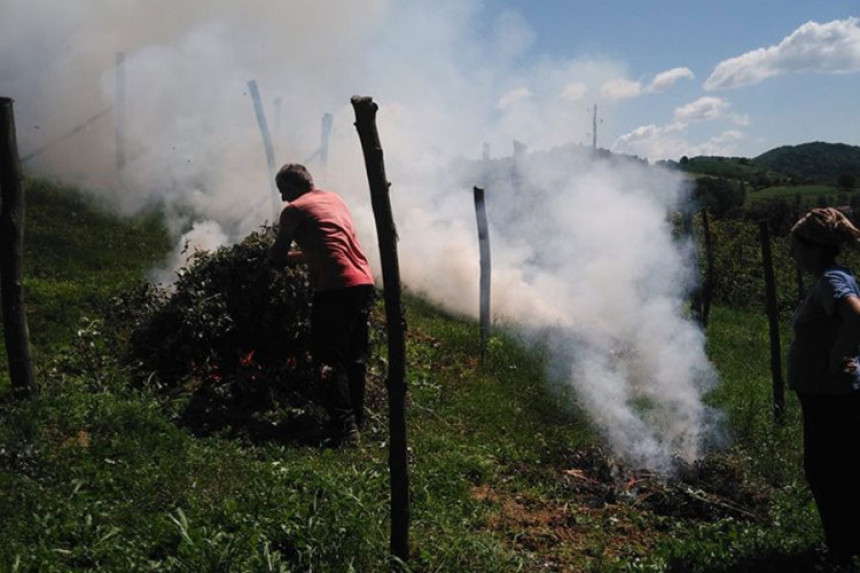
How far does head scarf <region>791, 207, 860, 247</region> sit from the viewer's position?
3.98 m

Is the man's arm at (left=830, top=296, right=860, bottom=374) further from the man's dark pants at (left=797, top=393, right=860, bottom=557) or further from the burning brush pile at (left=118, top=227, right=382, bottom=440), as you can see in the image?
the burning brush pile at (left=118, top=227, right=382, bottom=440)

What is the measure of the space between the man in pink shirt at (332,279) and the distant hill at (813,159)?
11648 centimetres

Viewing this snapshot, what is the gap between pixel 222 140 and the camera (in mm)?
19031

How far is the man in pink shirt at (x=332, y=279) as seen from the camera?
6039 millimetres

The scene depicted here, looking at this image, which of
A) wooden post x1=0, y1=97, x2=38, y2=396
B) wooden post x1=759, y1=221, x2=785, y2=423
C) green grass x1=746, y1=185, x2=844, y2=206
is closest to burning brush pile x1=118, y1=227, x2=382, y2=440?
wooden post x1=0, y1=97, x2=38, y2=396

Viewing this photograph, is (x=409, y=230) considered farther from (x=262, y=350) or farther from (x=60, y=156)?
(x=262, y=350)

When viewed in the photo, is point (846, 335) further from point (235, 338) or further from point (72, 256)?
point (72, 256)

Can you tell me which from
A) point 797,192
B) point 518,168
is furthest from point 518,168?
point 797,192

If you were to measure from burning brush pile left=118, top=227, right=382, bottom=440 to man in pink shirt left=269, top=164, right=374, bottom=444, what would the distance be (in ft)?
1.80

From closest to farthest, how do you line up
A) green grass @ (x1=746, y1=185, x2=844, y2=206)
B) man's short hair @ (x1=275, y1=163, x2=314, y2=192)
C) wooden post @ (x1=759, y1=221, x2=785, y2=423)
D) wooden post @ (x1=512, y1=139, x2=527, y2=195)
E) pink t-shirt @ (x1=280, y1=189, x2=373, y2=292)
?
pink t-shirt @ (x1=280, y1=189, x2=373, y2=292)
man's short hair @ (x1=275, y1=163, x2=314, y2=192)
wooden post @ (x1=759, y1=221, x2=785, y2=423)
wooden post @ (x1=512, y1=139, x2=527, y2=195)
green grass @ (x1=746, y1=185, x2=844, y2=206)

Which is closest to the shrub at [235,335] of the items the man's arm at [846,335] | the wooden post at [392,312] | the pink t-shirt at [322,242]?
the pink t-shirt at [322,242]

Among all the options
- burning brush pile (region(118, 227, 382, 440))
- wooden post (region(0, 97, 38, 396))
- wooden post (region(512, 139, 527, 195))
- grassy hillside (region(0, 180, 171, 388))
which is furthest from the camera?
wooden post (region(512, 139, 527, 195))

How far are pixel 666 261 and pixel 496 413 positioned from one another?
6.55m

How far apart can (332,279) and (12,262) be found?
2530 millimetres
